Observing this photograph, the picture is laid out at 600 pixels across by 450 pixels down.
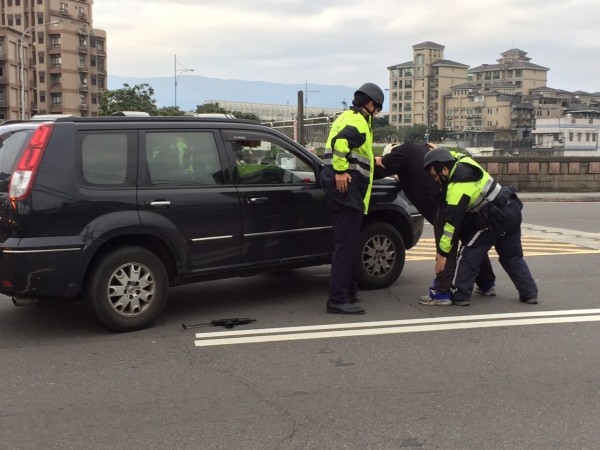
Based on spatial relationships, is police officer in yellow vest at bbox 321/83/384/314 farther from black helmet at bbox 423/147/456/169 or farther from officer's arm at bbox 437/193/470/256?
officer's arm at bbox 437/193/470/256

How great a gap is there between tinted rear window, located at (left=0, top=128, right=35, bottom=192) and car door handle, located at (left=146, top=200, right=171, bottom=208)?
1036 mm

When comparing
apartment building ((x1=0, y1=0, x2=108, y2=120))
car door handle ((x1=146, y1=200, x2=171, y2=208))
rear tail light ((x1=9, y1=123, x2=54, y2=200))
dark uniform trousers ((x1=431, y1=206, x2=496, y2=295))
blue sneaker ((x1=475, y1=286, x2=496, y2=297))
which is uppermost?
apartment building ((x1=0, y1=0, x2=108, y2=120))

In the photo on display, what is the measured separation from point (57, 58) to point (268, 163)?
9023 centimetres

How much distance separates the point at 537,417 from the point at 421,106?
153838mm

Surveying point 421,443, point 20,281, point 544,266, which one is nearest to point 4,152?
point 20,281

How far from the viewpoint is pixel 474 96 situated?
13825 centimetres

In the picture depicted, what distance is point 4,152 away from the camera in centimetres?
515

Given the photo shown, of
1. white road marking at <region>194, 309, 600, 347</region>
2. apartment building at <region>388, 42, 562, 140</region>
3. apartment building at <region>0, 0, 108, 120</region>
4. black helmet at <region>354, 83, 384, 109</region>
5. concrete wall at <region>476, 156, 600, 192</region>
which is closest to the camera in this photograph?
white road marking at <region>194, 309, 600, 347</region>

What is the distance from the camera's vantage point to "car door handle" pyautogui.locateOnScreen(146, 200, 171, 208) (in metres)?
5.29

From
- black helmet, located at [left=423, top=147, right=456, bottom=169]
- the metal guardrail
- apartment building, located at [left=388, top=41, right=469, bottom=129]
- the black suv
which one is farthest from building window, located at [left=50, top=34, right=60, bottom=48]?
black helmet, located at [left=423, top=147, right=456, bottom=169]

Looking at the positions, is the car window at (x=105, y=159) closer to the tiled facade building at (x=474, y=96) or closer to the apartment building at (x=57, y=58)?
the apartment building at (x=57, y=58)

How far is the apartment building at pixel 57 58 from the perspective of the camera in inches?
3349

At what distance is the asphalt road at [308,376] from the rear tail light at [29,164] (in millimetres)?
1209

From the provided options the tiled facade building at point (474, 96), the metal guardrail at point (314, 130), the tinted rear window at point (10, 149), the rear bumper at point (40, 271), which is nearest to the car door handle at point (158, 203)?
the rear bumper at point (40, 271)
